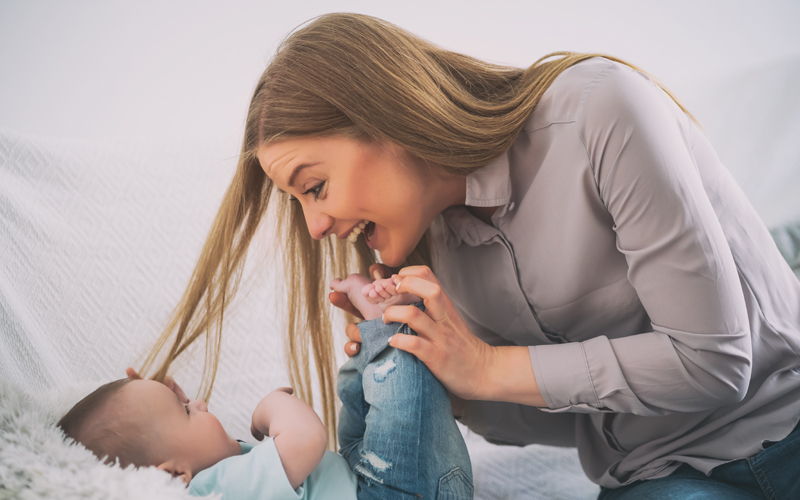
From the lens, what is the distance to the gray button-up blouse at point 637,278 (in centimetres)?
76

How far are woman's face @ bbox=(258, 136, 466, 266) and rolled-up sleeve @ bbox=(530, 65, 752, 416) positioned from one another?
0.97 feet

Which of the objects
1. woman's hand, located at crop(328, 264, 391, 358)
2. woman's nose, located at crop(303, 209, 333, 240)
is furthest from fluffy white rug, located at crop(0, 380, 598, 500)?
woman's nose, located at crop(303, 209, 333, 240)

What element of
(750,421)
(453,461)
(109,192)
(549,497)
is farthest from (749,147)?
(109,192)

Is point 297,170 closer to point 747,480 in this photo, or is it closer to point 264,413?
point 264,413

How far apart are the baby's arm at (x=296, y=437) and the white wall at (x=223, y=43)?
958 millimetres

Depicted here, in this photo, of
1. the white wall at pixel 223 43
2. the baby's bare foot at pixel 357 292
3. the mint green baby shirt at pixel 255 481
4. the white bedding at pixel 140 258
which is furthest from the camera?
the white wall at pixel 223 43

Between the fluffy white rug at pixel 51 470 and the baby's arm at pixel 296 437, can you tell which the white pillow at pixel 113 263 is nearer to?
the baby's arm at pixel 296 437

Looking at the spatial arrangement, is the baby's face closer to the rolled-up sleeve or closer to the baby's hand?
the baby's hand

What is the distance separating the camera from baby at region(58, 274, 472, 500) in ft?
2.48

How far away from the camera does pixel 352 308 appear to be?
3.52ft

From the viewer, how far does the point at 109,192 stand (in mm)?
1498

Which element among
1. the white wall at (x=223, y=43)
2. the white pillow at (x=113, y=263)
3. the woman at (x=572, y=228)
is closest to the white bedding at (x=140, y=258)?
the white pillow at (x=113, y=263)

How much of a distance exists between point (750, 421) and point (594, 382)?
11.6 inches

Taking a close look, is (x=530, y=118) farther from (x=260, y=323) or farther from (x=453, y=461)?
(x=260, y=323)
